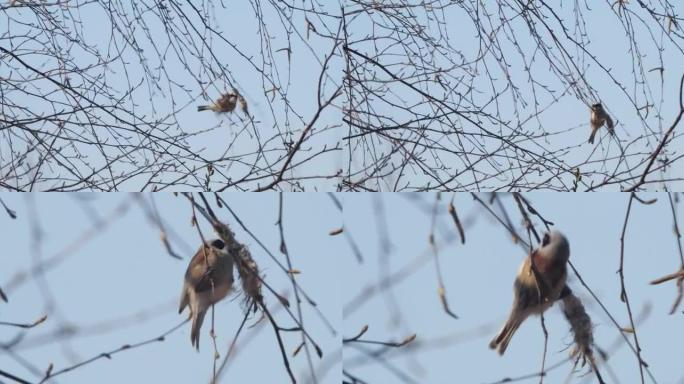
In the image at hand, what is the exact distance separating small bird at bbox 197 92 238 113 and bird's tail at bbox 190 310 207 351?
26.6 inches

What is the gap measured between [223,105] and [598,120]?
83 cm

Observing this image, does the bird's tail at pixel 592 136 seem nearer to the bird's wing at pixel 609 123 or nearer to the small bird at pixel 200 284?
the bird's wing at pixel 609 123

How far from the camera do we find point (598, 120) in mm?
2719

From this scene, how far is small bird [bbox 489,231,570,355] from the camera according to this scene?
2102 millimetres

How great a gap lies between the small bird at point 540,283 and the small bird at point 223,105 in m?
0.84

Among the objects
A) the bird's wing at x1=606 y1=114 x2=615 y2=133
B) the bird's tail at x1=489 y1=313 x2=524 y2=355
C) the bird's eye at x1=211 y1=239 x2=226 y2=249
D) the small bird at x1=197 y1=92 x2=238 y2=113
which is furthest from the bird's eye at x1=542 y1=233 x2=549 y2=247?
the small bird at x1=197 y1=92 x2=238 y2=113

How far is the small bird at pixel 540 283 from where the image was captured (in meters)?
2.10

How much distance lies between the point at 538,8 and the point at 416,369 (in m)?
0.99

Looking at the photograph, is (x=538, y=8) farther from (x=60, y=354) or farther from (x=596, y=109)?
(x=60, y=354)

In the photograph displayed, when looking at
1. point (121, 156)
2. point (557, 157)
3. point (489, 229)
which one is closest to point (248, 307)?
point (489, 229)

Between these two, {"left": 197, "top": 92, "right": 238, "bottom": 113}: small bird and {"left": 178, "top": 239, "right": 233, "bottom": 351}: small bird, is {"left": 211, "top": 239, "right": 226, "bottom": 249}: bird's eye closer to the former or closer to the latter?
{"left": 178, "top": 239, "right": 233, "bottom": 351}: small bird

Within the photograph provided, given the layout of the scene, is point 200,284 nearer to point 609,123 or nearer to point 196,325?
point 196,325

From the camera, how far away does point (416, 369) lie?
2.12 m

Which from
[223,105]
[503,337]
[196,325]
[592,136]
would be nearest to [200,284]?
[196,325]
